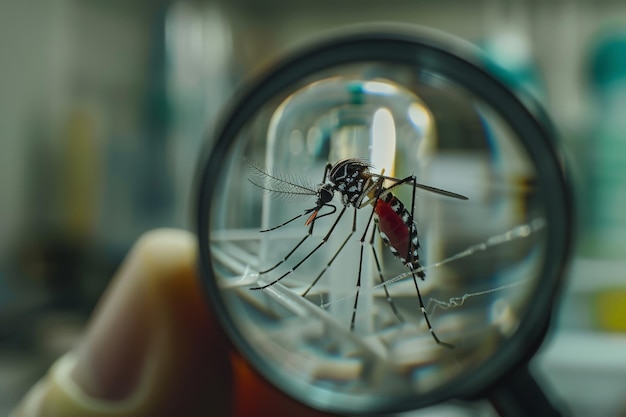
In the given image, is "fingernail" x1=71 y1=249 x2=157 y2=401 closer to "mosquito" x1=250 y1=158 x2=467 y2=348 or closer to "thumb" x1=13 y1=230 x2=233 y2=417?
"thumb" x1=13 y1=230 x2=233 y2=417

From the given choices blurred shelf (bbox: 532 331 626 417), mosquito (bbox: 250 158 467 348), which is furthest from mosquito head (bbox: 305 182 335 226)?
blurred shelf (bbox: 532 331 626 417)

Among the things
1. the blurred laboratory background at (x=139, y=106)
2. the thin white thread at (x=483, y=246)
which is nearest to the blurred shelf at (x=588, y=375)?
the blurred laboratory background at (x=139, y=106)

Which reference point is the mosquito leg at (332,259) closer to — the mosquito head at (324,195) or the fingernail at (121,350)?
the mosquito head at (324,195)

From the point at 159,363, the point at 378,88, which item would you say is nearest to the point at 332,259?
the point at 378,88

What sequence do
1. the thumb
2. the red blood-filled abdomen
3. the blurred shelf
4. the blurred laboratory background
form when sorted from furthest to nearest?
1. the blurred laboratory background
2. the blurred shelf
3. the thumb
4. the red blood-filled abdomen

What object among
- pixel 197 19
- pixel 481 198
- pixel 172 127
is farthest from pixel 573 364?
pixel 197 19

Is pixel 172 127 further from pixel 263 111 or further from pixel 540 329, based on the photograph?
pixel 540 329
